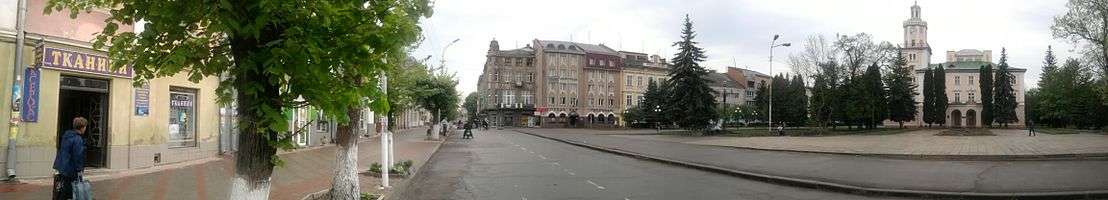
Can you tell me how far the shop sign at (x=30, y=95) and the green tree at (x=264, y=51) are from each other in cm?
911

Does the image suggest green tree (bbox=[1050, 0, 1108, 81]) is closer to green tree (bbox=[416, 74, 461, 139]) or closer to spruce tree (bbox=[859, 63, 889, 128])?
spruce tree (bbox=[859, 63, 889, 128])

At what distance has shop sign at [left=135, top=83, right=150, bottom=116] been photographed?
15.9 m

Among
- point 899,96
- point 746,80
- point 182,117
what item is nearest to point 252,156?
point 182,117

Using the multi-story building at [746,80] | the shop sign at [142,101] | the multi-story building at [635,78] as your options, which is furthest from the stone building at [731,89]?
the shop sign at [142,101]

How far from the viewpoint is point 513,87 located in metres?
102

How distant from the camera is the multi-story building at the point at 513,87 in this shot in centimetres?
10112

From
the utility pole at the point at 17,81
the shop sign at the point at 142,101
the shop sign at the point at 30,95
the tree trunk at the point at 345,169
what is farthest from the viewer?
the shop sign at the point at 142,101

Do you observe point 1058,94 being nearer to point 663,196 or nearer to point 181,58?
point 663,196

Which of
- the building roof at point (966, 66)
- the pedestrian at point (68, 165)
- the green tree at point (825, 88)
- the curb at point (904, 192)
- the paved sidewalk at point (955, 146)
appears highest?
the building roof at point (966, 66)

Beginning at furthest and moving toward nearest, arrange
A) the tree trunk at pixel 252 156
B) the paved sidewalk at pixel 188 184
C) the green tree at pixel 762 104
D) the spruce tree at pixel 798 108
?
the green tree at pixel 762 104, the spruce tree at pixel 798 108, the paved sidewalk at pixel 188 184, the tree trunk at pixel 252 156

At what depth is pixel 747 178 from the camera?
16422 millimetres

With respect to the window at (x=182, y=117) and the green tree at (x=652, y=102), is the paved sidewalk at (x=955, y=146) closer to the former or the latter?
the window at (x=182, y=117)

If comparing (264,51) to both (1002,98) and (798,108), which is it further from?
(1002,98)

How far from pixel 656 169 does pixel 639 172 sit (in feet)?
4.32
